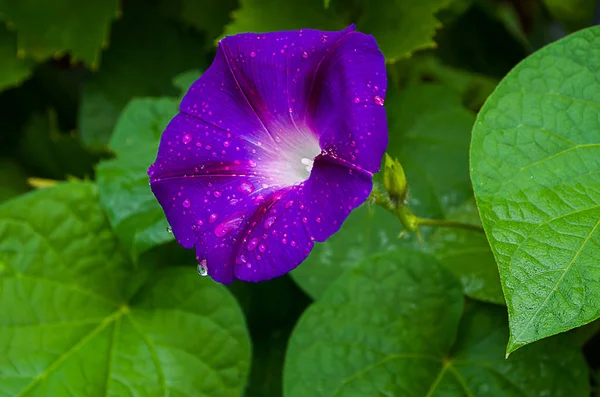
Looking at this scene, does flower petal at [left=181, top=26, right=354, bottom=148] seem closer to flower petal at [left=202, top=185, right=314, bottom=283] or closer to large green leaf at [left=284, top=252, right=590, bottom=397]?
flower petal at [left=202, top=185, right=314, bottom=283]

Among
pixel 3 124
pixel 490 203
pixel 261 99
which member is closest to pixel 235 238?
pixel 261 99

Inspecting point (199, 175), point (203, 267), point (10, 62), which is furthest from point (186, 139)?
point (10, 62)

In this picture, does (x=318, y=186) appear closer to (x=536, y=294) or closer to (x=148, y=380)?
(x=536, y=294)

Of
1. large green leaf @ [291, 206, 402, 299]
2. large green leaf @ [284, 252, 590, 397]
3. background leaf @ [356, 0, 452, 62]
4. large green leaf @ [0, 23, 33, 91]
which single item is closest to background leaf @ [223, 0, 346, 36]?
background leaf @ [356, 0, 452, 62]

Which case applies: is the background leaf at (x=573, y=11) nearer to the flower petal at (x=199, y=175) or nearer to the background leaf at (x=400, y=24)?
the background leaf at (x=400, y=24)

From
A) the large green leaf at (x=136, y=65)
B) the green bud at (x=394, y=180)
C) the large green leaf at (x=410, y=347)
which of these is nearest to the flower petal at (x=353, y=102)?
the green bud at (x=394, y=180)

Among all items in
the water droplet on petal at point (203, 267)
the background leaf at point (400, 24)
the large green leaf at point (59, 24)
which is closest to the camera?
the water droplet on petal at point (203, 267)
